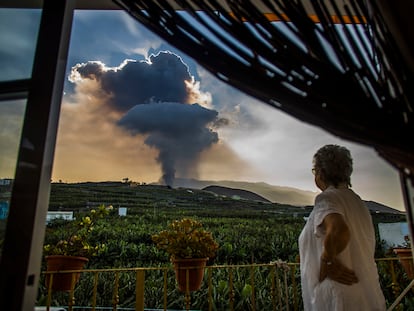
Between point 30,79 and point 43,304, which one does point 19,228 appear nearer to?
point 30,79

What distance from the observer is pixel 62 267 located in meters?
2.82

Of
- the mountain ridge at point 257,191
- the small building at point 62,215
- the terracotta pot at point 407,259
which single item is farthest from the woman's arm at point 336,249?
the small building at point 62,215

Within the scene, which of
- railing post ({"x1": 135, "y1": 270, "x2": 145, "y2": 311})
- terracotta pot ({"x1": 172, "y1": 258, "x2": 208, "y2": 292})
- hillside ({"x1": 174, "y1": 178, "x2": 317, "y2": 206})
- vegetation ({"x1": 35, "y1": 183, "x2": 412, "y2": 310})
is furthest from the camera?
hillside ({"x1": 174, "y1": 178, "x2": 317, "y2": 206})

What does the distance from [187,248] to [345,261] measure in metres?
1.37

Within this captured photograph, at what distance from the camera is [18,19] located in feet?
3.47

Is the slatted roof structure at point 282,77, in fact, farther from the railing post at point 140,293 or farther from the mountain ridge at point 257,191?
the mountain ridge at point 257,191

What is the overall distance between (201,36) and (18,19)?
2.09 ft

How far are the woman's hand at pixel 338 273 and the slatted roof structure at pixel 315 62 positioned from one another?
982 millimetres

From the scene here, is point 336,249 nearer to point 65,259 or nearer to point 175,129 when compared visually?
point 65,259

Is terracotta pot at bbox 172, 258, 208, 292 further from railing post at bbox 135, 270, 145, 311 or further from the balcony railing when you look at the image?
the balcony railing

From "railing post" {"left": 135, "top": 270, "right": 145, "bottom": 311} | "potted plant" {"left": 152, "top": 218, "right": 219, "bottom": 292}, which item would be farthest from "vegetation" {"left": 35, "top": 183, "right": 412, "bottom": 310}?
"potted plant" {"left": 152, "top": 218, "right": 219, "bottom": 292}

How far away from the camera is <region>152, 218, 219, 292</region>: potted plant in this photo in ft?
8.82

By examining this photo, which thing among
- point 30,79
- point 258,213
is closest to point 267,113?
point 258,213

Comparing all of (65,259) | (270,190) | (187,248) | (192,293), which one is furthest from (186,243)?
(270,190)
